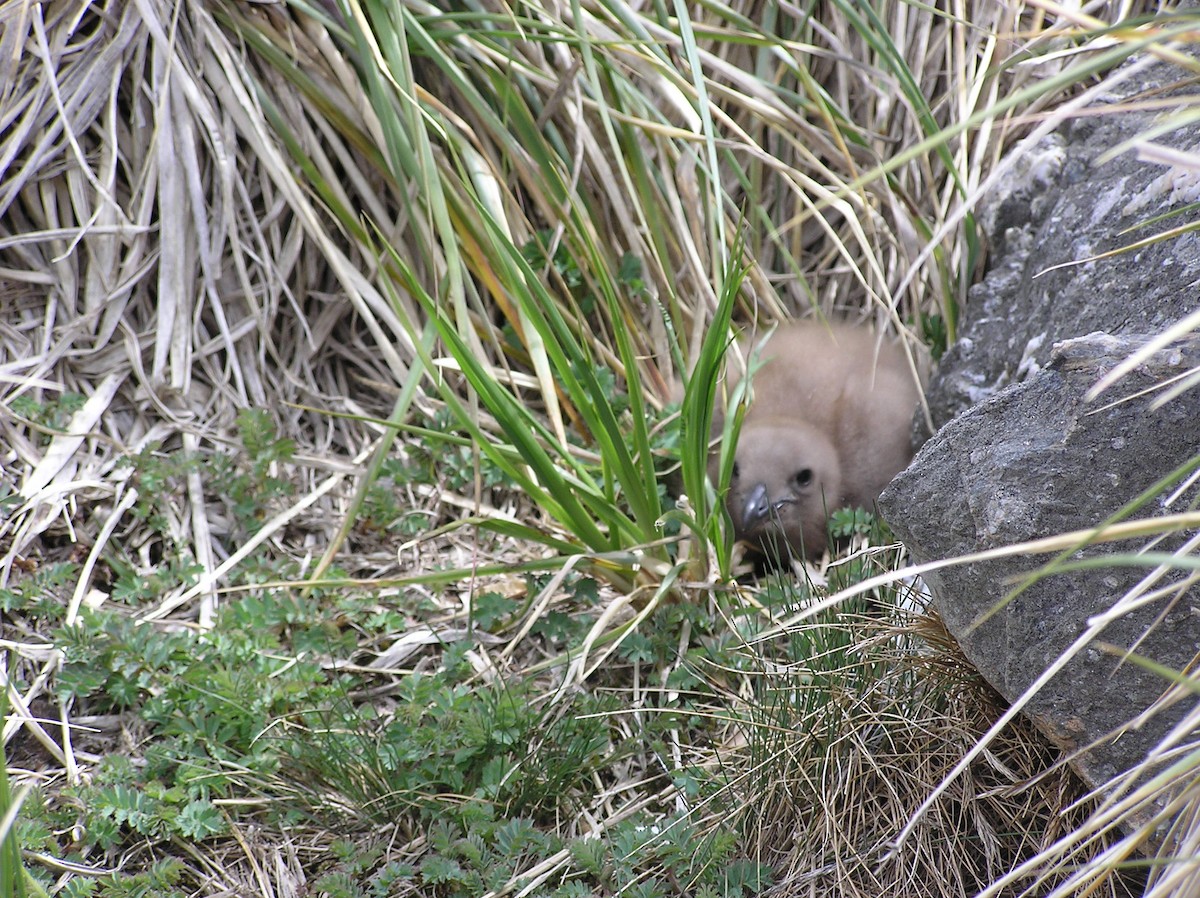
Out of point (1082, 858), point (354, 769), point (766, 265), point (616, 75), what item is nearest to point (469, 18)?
point (616, 75)

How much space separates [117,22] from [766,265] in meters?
1.86

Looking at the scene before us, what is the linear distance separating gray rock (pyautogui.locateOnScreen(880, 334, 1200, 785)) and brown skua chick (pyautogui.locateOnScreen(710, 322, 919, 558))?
43.5 inches

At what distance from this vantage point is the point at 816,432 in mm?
2996

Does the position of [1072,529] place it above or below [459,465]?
above

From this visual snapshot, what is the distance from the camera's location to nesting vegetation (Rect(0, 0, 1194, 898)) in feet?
6.14

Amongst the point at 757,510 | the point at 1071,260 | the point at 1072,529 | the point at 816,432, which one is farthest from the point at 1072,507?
the point at 816,432

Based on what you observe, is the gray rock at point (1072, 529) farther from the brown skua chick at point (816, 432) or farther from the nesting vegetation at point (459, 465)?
the brown skua chick at point (816, 432)

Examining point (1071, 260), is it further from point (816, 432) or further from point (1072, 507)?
point (1072, 507)

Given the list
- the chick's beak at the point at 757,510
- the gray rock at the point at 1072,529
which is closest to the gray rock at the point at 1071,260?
the gray rock at the point at 1072,529

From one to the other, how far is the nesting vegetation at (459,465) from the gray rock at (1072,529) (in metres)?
0.18

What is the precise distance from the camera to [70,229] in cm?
279

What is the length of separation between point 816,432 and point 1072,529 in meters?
1.40

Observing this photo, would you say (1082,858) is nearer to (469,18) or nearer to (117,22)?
(469,18)

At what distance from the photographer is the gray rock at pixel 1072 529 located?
1541 millimetres
